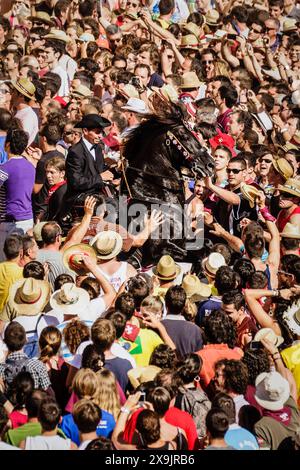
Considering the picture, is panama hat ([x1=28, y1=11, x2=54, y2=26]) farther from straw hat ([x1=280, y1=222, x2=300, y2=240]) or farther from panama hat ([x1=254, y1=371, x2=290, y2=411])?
panama hat ([x1=254, y1=371, x2=290, y2=411])

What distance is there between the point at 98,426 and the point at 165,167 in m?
4.25

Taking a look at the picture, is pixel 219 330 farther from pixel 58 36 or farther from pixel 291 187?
pixel 58 36

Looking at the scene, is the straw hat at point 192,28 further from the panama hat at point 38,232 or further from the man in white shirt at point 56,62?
the panama hat at point 38,232

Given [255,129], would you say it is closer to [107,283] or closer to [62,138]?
[62,138]

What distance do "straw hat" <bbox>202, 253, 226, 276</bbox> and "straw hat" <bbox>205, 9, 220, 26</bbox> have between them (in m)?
8.18

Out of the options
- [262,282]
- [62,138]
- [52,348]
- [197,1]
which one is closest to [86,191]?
[62,138]

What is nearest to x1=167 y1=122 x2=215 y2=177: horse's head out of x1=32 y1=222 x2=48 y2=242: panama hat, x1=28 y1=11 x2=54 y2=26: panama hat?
x1=32 y1=222 x2=48 y2=242: panama hat

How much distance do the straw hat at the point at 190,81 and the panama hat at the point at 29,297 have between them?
5.94 metres

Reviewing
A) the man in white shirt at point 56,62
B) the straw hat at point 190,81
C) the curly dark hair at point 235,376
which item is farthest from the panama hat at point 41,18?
the curly dark hair at point 235,376

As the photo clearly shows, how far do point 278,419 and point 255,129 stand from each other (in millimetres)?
7128

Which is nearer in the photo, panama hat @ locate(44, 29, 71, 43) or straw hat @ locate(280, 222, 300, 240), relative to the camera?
straw hat @ locate(280, 222, 300, 240)

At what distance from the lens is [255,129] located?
45.7 ft

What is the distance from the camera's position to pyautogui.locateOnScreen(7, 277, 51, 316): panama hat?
841 cm

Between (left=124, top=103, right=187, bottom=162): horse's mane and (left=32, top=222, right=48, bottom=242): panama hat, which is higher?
(left=124, top=103, right=187, bottom=162): horse's mane
